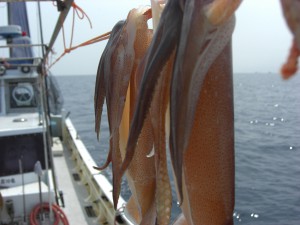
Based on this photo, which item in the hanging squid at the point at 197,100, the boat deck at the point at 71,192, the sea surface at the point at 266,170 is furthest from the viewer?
the sea surface at the point at 266,170

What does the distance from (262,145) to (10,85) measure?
1049cm

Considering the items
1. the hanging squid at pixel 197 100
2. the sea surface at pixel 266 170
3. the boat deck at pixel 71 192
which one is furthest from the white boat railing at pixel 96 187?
the hanging squid at pixel 197 100

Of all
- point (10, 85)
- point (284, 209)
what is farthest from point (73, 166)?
point (284, 209)

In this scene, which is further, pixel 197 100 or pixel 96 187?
pixel 96 187

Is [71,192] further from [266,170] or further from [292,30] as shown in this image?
[292,30]

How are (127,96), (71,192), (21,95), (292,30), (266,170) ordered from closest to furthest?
(292,30) < (127,96) < (71,192) < (21,95) < (266,170)

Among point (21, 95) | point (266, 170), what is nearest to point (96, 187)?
point (21, 95)

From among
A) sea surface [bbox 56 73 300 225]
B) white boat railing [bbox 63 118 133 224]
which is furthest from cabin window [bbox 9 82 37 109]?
sea surface [bbox 56 73 300 225]

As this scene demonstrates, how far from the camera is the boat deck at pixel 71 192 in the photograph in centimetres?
659

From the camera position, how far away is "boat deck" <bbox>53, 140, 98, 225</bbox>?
21.6ft

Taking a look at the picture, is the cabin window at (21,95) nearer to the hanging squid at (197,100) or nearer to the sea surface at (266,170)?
the sea surface at (266,170)

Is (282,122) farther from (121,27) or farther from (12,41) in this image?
(121,27)

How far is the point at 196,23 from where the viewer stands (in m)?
0.67

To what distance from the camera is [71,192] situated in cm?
784
